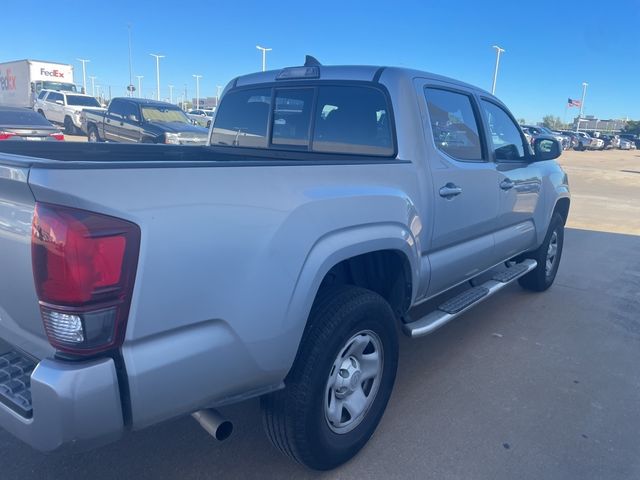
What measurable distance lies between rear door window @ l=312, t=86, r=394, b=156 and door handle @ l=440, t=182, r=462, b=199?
0.41 meters

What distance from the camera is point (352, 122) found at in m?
3.27

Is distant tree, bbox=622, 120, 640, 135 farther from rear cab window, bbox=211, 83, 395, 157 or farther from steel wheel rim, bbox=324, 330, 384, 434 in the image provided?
steel wheel rim, bbox=324, 330, 384, 434

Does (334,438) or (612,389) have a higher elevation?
(334,438)

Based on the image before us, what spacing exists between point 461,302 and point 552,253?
252 centimetres

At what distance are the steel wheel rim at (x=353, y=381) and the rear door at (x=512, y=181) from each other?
1.88 meters

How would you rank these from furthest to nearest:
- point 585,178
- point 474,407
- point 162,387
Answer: point 585,178
point 474,407
point 162,387

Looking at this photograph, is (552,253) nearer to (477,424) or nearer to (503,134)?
(503,134)

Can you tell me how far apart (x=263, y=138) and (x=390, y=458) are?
2.33 meters

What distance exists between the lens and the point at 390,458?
267cm

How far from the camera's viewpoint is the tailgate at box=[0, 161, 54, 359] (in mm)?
1597

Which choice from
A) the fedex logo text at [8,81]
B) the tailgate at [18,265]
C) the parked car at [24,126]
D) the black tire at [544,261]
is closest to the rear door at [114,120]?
the parked car at [24,126]

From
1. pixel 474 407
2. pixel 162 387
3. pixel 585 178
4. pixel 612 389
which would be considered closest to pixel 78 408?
pixel 162 387

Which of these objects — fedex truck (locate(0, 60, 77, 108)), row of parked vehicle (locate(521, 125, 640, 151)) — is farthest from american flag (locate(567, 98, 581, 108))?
fedex truck (locate(0, 60, 77, 108))

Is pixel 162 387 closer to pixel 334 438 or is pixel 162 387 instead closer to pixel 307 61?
pixel 334 438
